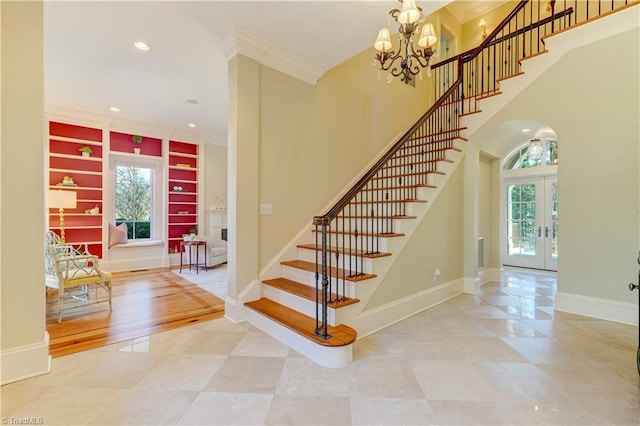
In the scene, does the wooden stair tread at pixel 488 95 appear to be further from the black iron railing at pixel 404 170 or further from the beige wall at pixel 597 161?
the beige wall at pixel 597 161

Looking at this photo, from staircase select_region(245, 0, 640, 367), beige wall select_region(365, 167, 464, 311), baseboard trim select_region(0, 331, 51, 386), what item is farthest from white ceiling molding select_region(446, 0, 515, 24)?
baseboard trim select_region(0, 331, 51, 386)

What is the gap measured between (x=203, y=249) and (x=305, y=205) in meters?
3.25

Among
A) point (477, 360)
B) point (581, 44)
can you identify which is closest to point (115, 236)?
point (477, 360)

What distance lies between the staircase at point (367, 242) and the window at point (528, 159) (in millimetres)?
2113

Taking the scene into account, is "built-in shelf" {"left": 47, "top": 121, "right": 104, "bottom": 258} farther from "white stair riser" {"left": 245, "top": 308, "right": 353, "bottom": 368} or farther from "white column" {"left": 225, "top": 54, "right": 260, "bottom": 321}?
"white stair riser" {"left": 245, "top": 308, "right": 353, "bottom": 368}

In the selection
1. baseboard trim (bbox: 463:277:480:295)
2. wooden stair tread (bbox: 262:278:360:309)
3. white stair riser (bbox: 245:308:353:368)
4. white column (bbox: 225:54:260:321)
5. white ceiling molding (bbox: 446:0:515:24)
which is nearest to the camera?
white stair riser (bbox: 245:308:353:368)

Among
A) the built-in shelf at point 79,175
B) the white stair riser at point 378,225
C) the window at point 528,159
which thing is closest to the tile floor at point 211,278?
Answer: the built-in shelf at point 79,175

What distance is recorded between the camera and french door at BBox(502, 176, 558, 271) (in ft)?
18.7

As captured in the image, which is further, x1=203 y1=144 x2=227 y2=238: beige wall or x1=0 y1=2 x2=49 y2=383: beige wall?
x1=203 y1=144 x2=227 y2=238: beige wall

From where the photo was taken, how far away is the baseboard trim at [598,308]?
2998 millimetres

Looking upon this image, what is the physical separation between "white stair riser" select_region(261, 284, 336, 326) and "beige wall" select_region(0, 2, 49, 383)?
6.08 feet

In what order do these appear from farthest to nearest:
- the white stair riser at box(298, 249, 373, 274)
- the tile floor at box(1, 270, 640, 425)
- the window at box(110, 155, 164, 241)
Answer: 1. the window at box(110, 155, 164, 241)
2. the white stair riser at box(298, 249, 373, 274)
3. the tile floor at box(1, 270, 640, 425)

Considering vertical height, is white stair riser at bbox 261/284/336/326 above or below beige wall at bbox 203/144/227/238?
below

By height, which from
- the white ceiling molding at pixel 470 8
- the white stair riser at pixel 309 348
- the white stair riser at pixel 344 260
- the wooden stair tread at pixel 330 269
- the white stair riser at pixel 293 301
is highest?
the white ceiling molding at pixel 470 8
